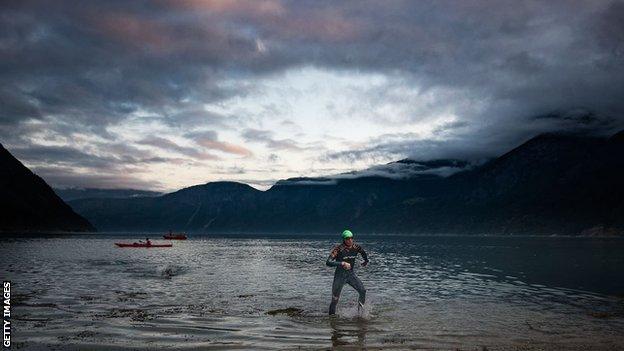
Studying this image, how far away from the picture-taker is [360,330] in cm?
1694

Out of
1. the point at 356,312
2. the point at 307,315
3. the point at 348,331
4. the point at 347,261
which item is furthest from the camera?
the point at 356,312

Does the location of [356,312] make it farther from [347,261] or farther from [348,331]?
[348,331]

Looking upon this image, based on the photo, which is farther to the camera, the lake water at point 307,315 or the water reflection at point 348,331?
the lake water at point 307,315

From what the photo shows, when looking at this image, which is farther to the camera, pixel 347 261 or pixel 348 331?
pixel 347 261

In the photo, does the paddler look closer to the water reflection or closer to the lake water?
the water reflection

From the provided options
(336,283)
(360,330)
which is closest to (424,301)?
(336,283)

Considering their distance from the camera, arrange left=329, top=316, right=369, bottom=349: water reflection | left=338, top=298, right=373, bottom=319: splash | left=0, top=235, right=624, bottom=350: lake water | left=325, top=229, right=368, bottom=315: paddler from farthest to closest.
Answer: left=338, top=298, right=373, bottom=319: splash, left=325, top=229, right=368, bottom=315: paddler, left=0, top=235, right=624, bottom=350: lake water, left=329, top=316, right=369, bottom=349: water reflection

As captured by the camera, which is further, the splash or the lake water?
the splash

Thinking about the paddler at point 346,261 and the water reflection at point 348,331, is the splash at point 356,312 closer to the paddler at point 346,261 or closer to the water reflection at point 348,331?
the paddler at point 346,261

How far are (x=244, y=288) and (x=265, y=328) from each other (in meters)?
14.8

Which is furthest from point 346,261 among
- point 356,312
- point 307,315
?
point 307,315

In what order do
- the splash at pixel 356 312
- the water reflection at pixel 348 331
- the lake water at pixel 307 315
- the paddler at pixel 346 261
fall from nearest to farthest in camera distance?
1. the water reflection at pixel 348 331
2. the lake water at pixel 307 315
3. the paddler at pixel 346 261
4. the splash at pixel 356 312

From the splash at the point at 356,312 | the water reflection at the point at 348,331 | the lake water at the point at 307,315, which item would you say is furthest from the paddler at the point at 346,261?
the lake water at the point at 307,315

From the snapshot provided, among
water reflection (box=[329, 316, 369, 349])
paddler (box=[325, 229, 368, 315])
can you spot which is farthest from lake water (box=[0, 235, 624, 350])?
paddler (box=[325, 229, 368, 315])
